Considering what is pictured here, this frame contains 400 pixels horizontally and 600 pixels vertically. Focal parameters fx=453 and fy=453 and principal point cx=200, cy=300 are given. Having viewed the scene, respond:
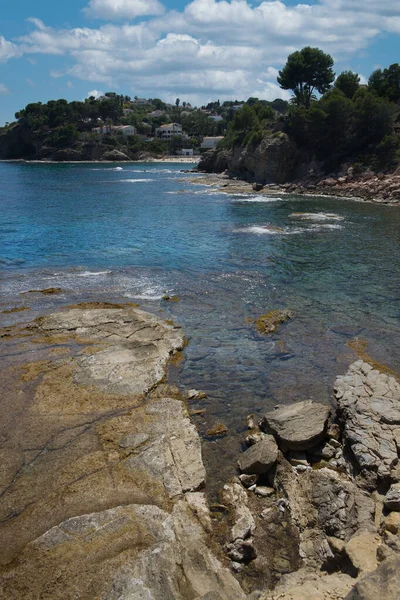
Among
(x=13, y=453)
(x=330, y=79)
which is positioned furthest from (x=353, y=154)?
(x=13, y=453)

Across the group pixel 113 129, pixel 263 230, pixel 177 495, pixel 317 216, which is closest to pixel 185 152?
pixel 113 129

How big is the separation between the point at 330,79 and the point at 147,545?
10204 cm

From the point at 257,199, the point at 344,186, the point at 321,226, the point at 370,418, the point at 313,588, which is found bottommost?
the point at 313,588

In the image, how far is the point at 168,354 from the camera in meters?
16.9

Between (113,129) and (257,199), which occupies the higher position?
(113,129)

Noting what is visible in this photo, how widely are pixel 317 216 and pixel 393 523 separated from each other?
43393mm

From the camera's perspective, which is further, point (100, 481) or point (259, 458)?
point (259, 458)

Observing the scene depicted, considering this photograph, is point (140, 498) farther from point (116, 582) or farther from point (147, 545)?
point (116, 582)

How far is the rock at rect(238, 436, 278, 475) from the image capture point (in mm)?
11039

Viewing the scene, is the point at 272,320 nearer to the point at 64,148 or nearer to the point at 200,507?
the point at 200,507

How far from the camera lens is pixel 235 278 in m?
27.3

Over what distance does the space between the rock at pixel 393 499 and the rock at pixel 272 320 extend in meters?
9.97

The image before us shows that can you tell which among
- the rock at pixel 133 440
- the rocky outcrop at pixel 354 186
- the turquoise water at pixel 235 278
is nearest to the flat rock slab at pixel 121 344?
the turquoise water at pixel 235 278

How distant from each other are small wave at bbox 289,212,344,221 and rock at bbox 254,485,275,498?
40083 mm
